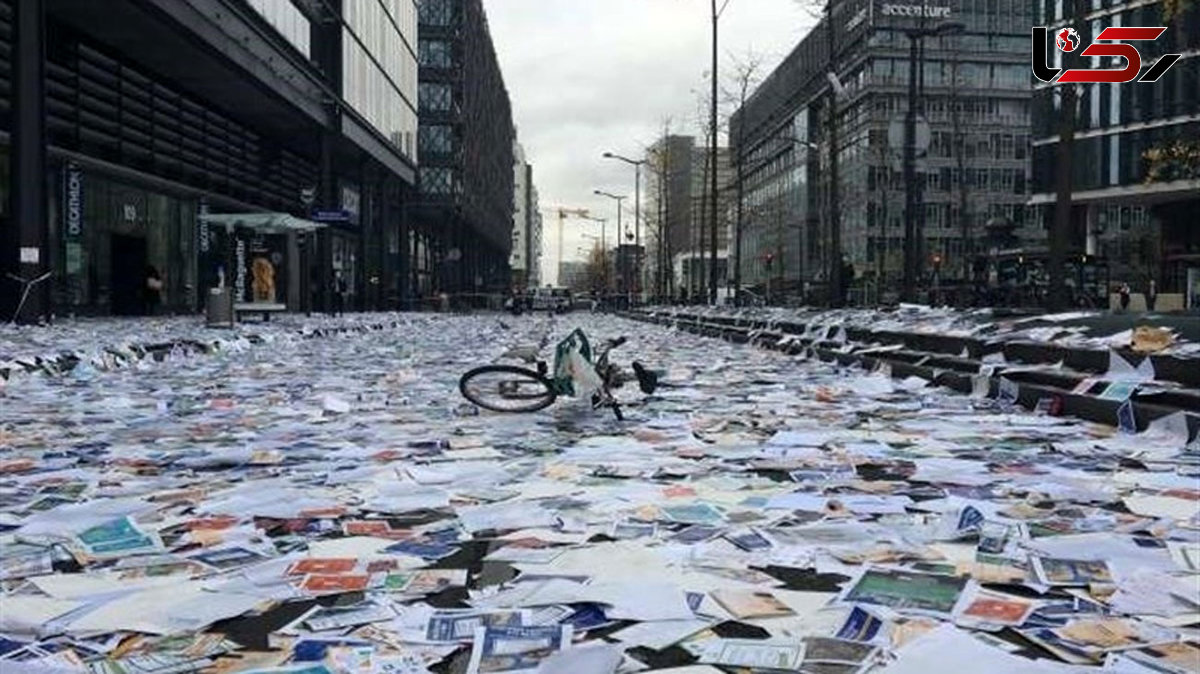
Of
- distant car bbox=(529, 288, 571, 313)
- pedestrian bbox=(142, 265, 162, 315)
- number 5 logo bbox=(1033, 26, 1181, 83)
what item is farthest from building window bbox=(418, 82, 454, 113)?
number 5 logo bbox=(1033, 26, 1181, 83)

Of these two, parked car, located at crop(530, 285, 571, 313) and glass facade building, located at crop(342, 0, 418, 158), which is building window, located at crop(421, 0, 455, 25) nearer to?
glass facade building, located at crop(342, 0, 418, 158)

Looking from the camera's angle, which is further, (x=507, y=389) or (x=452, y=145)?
(x=452, y=145)

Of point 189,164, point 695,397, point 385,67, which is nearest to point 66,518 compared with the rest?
point 695,397

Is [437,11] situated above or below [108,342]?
above

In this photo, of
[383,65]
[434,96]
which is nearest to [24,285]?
[383,65]

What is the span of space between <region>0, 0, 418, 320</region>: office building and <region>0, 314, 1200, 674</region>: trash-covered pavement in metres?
13.6

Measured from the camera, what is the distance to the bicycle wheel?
34.8 ft

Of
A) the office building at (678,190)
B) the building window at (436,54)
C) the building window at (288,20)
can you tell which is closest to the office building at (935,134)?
the office building at (678,190)

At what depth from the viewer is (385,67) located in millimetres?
55500

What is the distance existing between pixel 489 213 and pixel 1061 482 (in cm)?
9821

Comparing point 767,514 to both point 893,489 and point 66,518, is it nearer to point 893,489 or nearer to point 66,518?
point 893,489

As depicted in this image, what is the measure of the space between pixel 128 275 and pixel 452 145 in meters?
46.8

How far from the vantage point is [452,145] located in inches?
3098

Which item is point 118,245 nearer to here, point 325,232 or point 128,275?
point 128,275
